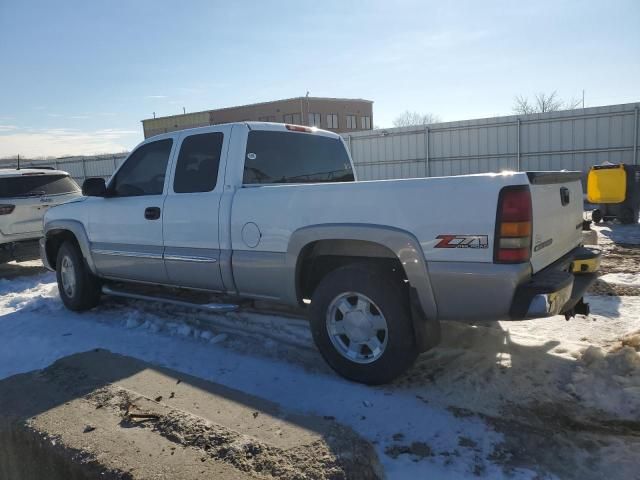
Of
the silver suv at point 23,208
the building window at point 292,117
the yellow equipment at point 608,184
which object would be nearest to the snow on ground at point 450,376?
the silver suv at point 23,208

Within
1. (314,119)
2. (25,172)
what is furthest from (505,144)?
(314,119)

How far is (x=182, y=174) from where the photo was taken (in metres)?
5.10

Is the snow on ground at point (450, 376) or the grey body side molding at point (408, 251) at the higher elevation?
the grey body side molding at point (408, 251)

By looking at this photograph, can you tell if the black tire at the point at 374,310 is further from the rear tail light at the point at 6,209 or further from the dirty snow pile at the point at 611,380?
the rear tail light at the point at 6,209

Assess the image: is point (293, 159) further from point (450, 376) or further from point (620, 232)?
point (620, 232)

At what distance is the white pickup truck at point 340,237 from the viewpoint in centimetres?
325

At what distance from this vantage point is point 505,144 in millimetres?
18594

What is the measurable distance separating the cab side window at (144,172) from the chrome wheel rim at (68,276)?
1300 millimetres

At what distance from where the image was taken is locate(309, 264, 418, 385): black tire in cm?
364

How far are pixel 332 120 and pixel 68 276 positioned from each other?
50061 mm

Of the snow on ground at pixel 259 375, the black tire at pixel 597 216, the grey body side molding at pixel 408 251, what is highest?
the grey body side molding at pixel 408 251

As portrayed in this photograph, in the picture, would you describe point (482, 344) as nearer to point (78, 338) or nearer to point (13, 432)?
point (13, 432)

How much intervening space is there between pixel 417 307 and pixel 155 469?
192 cm

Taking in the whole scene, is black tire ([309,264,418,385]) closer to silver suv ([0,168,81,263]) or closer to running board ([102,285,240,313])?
running board ([102,285,240,313])
